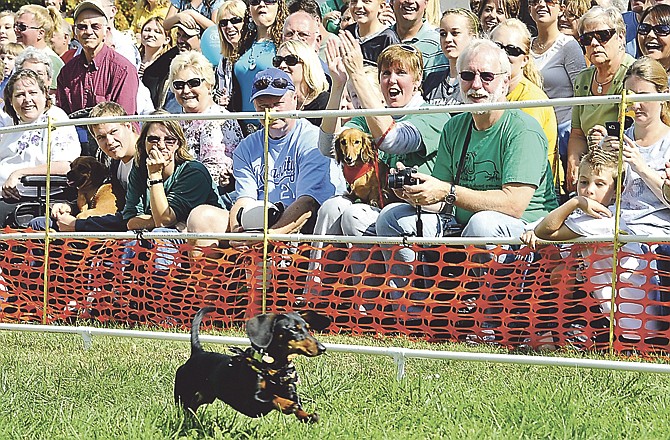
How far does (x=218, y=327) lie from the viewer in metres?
7.61

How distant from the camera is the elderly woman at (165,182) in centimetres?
806

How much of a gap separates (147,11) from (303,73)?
4.97m

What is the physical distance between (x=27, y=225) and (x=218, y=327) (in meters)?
2.24

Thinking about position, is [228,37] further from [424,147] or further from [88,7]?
[424,147]

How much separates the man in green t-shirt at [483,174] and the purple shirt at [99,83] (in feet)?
13.3

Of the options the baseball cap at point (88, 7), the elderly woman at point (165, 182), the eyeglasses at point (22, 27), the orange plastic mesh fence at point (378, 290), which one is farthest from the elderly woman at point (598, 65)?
the eyeglasses at point (22, 27)

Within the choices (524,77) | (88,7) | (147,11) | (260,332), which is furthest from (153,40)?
(260,332)

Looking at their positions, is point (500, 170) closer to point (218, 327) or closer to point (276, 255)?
point (276, 255)

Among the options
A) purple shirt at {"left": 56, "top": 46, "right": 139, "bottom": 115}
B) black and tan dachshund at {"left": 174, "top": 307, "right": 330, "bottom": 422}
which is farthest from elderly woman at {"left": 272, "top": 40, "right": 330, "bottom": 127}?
black and tan dachshund at {"left": 174, "top": 307, "right": 330, "bottom": 422}

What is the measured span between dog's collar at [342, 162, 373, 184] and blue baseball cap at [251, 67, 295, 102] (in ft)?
3.30

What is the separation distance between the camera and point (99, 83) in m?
10.4

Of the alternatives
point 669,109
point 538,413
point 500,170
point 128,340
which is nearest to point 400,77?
point 500,170

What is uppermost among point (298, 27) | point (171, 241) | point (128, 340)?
point (298, 27)

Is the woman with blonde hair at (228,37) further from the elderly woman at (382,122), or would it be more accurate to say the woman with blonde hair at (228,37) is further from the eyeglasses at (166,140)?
the elderly woman at (382,122)
